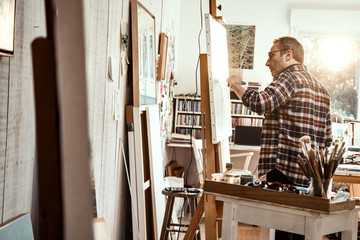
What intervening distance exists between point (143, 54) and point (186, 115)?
2486 millimetres

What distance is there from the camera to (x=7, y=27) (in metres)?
1.39

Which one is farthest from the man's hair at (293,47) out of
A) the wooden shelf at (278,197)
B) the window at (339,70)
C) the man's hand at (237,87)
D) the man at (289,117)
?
the window at (339,70)

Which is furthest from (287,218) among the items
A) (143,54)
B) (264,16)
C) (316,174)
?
(264,16)

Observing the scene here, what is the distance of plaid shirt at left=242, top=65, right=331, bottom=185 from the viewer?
2678 mm

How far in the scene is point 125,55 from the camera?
3051 mm

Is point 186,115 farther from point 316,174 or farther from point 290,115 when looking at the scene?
point 316,174

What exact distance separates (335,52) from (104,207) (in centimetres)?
429

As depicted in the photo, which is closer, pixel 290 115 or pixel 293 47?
pixel 290 115

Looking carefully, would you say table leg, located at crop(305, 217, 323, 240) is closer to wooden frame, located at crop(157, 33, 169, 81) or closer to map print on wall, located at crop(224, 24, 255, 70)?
wooden frame, located at crop(157, 33, 169, 81)

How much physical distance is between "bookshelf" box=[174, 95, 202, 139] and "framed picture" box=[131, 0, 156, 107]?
1.90 meters

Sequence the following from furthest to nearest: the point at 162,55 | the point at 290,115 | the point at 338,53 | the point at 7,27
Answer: the point at 338,53 → the point at 162,55 → the point at 290,115 → the point at 7,27

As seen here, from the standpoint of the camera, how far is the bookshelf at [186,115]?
5754mm

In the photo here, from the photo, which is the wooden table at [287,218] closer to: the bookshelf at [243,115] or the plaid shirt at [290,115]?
the plaid shirt at [290,115]

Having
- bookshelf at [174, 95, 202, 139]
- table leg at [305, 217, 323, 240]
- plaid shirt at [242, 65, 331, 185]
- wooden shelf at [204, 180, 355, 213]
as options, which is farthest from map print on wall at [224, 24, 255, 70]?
table leg at [305, 217, 323, 240]
